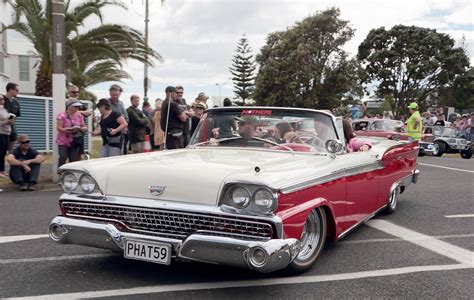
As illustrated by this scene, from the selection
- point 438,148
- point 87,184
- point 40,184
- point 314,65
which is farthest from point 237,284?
point 314,65

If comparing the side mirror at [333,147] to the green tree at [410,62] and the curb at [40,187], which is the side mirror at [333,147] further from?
the green tree at [410,62]

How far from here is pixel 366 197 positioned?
16.3ft

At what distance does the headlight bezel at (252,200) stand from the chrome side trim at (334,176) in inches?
4.1

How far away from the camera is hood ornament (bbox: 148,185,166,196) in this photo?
11.4 feet

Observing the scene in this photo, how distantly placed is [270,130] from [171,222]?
5.57 ft

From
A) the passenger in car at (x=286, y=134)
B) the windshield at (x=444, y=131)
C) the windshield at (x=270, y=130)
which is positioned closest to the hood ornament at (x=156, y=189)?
the windshield at (x=270, y=130)

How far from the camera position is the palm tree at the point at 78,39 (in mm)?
14781

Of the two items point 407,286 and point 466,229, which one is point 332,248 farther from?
point 466,229

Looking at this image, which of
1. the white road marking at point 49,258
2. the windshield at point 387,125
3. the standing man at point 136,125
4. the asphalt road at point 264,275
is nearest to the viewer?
the asphalt road at point 264,275

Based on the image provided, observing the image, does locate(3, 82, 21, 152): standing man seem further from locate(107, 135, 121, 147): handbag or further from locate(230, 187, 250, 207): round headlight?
locate(230, 187, 250, 207): round headlight

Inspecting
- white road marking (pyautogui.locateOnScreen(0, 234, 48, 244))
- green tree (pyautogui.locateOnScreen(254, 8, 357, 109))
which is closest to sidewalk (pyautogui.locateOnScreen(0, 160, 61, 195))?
white road marking (pyautogui.locateOnScreen(0, 234, 48, 244))

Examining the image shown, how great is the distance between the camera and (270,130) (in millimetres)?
4754

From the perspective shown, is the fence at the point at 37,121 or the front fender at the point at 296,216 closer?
the front fender at the point at 296,216

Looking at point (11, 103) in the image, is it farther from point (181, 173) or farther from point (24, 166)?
point (181, 173)
